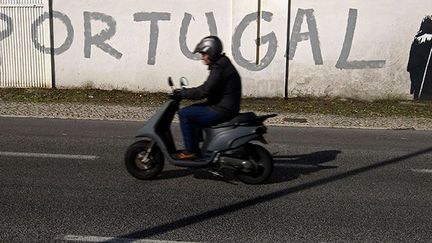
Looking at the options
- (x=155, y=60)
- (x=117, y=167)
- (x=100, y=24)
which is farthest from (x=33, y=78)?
(x=117, y=167)

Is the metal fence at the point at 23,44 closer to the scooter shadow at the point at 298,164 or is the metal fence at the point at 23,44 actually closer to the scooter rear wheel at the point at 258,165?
the scooter shadow at the point at 298,164

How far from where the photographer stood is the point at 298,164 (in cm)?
749

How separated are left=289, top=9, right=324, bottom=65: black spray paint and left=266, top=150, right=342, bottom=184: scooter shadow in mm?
5765

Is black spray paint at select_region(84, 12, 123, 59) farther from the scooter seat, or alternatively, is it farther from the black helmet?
the scooter seat

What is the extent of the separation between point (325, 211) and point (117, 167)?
114 inches

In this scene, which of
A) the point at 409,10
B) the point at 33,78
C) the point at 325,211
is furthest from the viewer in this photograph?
the point at 33,78

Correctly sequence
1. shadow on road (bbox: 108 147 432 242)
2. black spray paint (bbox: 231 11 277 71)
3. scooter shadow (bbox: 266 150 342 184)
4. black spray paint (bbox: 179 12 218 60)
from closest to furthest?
shadow on road (bbox: 108 147 432 242), scooter shadow (bbox: 266 150 342 184), black spray paint (bbox: 231 11 277 71), black spray paint (bbox: 179 12 218 60)

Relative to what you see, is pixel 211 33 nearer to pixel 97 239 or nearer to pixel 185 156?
pixel 185 156

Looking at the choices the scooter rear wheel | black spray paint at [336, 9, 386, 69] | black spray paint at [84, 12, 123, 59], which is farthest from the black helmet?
black spray paint at [84, 12, 123, 59]

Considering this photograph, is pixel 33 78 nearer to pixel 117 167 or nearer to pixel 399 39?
pixel 117 167

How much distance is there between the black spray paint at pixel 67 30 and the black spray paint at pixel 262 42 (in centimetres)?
426

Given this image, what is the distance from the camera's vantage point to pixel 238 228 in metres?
4.98

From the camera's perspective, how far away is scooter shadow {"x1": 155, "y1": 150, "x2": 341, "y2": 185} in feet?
22.0

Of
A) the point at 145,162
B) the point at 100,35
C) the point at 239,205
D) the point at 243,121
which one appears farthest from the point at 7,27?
the point at 239,205
